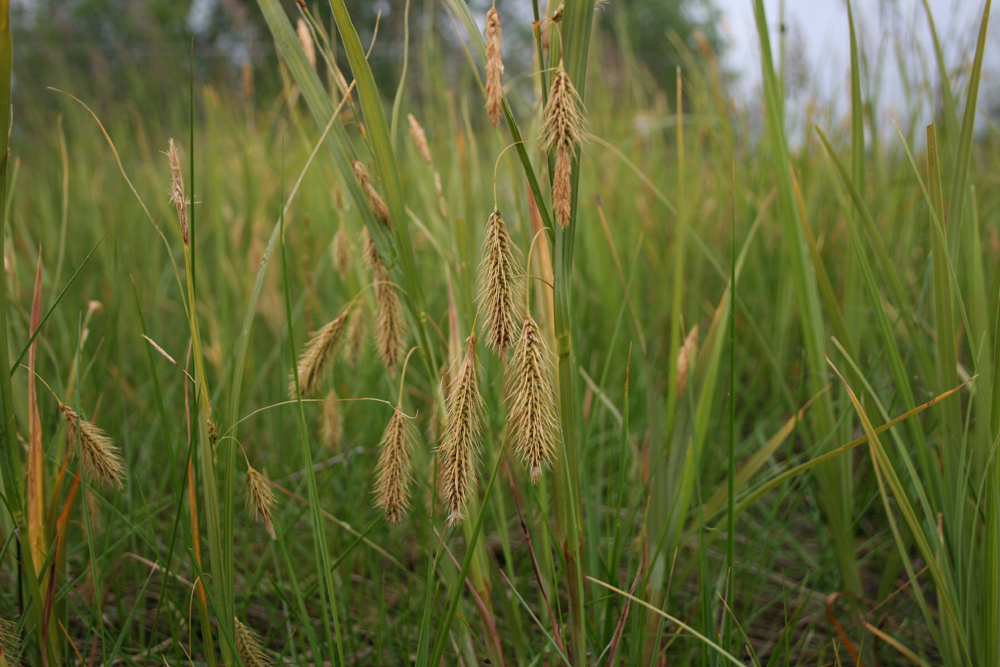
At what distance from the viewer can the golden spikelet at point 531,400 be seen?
1.89ft

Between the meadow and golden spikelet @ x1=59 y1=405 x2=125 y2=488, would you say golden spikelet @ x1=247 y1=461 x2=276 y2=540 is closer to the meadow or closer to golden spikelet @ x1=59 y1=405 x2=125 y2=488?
the meadow

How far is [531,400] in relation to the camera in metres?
0.59

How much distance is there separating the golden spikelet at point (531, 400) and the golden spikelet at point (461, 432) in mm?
44

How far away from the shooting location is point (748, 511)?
1474mm

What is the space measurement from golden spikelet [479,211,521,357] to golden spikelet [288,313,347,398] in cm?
30

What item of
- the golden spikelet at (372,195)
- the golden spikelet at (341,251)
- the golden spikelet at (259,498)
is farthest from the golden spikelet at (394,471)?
the golden spikelet at (341,251)

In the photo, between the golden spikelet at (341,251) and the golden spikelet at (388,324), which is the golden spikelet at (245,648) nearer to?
the golden spikelet at (388,324)

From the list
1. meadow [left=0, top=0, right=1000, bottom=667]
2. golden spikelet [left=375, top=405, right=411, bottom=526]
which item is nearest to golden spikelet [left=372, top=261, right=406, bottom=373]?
meadow [left=0, top=0, right=1000, bottom=667]

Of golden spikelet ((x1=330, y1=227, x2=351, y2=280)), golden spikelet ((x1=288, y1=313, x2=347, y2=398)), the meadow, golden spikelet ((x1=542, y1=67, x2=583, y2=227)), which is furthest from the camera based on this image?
golden spikelet ((x1=330, y1=227, x2=351, y2=280))

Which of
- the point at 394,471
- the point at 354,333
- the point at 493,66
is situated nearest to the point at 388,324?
the point at 354,333

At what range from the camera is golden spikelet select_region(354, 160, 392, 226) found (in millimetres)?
750

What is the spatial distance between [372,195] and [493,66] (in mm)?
250

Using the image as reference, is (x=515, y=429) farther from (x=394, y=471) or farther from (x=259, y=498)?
(x=259, y=498)

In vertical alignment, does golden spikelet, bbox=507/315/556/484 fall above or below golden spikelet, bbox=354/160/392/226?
below
